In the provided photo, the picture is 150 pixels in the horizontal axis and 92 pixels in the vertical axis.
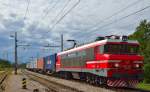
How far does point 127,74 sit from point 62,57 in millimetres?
18445

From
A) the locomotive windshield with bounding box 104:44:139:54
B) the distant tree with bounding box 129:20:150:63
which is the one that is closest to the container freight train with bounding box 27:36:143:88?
the locomotive windshield with bounding box 104:44:139:54

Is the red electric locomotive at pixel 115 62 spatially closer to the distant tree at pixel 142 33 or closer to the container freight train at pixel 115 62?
the container freight train at pixel 115 62

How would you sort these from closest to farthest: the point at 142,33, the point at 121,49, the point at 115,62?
the point at 115,62
the point at 121,49
the point at 142,33

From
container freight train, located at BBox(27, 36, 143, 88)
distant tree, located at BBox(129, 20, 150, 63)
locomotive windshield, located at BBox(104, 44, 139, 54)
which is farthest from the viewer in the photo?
distant tree, located at BBox(129, 20, 150, 63)

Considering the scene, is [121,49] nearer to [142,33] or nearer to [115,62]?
[115,62]

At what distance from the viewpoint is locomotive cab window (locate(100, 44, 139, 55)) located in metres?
24.5

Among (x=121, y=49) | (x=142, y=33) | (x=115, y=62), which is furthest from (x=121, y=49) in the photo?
(x=142, y=33)

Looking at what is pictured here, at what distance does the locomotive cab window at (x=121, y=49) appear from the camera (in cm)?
2450

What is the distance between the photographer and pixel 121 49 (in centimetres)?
2488

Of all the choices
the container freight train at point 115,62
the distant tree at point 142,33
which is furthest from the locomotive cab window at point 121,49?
the distant tree at point 142,33

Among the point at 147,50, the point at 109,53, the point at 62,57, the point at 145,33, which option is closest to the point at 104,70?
the point at 109,53

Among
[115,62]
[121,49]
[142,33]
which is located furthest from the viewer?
[142,33]

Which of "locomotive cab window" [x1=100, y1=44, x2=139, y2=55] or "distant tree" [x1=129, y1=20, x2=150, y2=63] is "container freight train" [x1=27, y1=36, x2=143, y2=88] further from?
"distant tree" [x1=129, y1=20, x2=150, y2=63]

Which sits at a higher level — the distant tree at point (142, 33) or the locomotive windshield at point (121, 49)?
the distant tree at point (142, 33)
